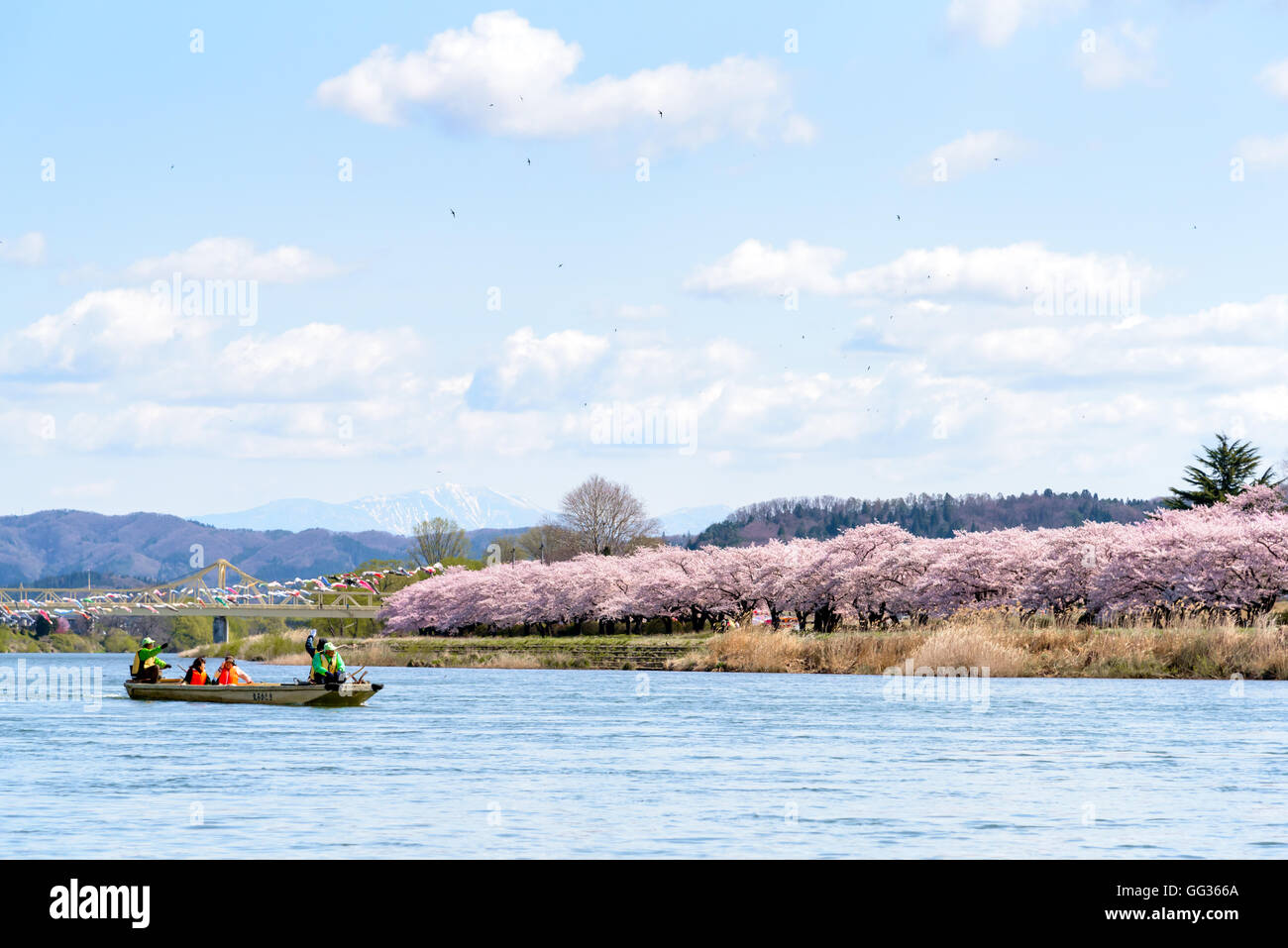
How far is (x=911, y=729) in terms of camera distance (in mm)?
50000

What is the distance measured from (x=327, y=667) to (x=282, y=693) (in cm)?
212

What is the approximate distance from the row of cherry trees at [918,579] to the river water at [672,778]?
19.1 m

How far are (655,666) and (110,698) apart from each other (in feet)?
127

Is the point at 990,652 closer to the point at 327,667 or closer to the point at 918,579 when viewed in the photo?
the point at 918,579

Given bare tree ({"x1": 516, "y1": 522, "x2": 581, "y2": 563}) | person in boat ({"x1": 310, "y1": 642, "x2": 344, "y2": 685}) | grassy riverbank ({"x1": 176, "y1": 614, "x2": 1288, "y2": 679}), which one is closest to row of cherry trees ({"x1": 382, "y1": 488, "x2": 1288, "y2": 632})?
grassy riverbank ({"x1": 176, "y1": 614, "x2": 1288, "y2": 679})

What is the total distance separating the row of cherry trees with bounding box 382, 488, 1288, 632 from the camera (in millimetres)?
83000

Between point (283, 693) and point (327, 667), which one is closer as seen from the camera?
point (283, 693)

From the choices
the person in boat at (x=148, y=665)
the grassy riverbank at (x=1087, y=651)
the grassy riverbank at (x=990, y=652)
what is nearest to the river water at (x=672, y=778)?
the person in boat at (x=148, y=665)

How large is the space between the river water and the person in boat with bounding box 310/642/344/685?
138 centimetres

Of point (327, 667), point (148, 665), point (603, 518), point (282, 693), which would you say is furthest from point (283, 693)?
point (603, 518)

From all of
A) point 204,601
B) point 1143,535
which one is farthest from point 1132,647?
point 204,601

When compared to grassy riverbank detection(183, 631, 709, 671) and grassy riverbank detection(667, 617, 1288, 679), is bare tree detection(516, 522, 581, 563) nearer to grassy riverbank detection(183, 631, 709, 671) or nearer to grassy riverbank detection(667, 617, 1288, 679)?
grassy riverbank detection(183, 631, 709, 671)

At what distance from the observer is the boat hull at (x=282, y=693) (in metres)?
59.4

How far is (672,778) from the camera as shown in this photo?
1447 inches
